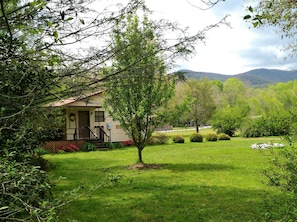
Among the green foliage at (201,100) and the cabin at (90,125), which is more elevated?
the green foliage at (201,100)

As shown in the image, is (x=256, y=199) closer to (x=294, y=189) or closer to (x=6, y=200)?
(x=294, y=189)

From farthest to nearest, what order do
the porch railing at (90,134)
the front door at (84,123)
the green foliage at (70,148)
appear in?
the front door at (84,123) < the porch railing at (90,134) < the green foliage at (70,148)

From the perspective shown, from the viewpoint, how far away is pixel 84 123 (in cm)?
2766

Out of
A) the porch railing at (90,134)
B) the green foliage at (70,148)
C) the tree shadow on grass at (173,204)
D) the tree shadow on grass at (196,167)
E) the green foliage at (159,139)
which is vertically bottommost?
the tree shadow on grass at (173,204)

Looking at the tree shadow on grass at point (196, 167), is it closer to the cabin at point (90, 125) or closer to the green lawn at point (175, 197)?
the green lawn at point (175, 197)

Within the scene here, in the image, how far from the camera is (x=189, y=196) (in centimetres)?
812

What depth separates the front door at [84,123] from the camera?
2716 centimetres

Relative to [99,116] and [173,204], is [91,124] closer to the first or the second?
[99,116]

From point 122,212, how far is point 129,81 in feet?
11.2

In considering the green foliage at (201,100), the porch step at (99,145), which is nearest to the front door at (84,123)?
the porch step at (99,145)

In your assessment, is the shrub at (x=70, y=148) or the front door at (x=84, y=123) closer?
the shrub at (x=70, y=148)

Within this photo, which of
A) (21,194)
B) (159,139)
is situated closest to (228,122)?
(159,139)

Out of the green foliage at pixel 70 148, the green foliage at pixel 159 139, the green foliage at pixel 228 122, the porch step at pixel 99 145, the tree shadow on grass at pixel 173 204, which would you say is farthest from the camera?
the green foliage at pixel 228 122

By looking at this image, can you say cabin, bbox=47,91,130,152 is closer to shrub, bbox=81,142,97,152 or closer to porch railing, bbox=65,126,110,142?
porch railing, bbox=65,126,110,142
